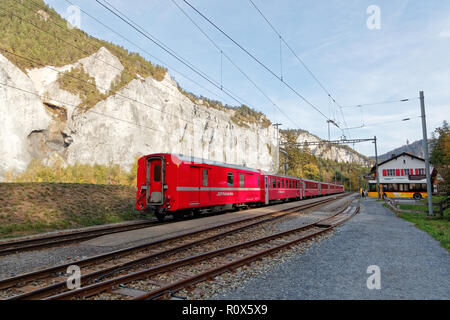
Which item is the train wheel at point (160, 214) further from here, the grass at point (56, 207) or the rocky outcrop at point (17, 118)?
the rocky outcrop at point (17, 118)

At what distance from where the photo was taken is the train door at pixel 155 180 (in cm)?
1286

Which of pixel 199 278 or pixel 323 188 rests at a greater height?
pixel 323 188

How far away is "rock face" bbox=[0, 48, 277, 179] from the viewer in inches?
2790

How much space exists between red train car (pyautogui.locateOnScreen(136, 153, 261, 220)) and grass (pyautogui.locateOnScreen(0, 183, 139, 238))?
3445 mm

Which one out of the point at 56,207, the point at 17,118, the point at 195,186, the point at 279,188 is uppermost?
the point at 17,118

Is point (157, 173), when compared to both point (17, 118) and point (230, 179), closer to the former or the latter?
point (230, 179)

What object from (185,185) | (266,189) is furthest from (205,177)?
(266,189)

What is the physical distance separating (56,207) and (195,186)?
755 centimetres

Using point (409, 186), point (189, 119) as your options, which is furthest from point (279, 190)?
point (189, 119)

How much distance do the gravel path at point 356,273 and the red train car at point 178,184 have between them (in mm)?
6733

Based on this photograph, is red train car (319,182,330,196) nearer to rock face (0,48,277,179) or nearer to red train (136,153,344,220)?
red train (136,153,344,220)

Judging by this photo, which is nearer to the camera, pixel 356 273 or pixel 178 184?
pixel 356 273

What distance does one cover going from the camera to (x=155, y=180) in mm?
13234

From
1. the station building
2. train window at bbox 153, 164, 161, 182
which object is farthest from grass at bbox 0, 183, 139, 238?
the station building
